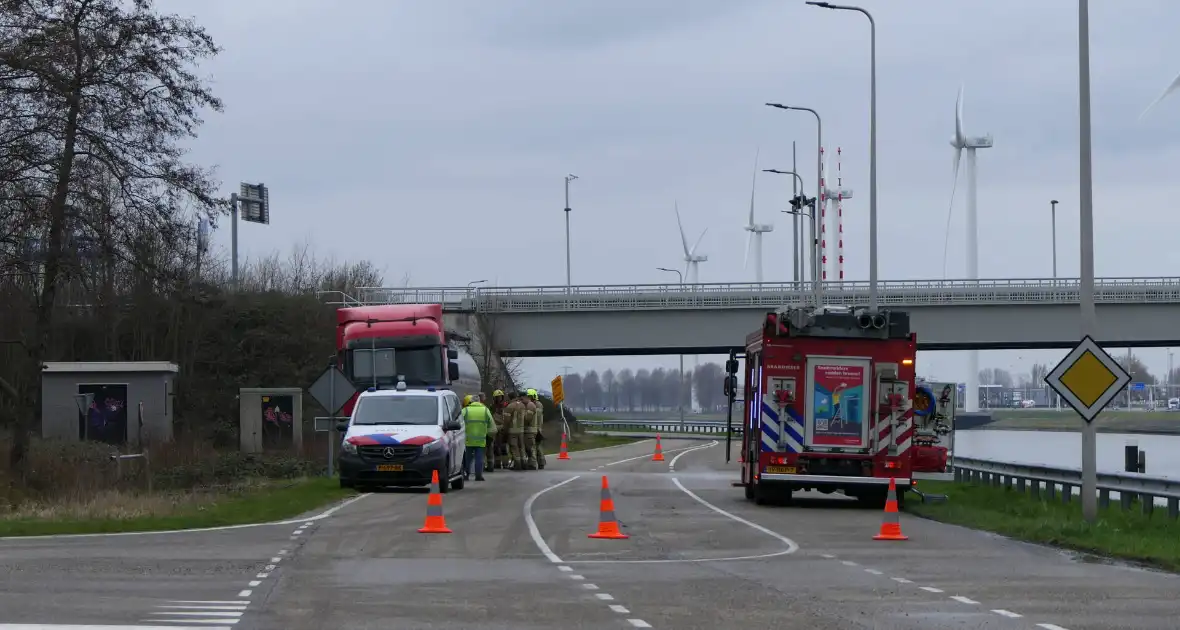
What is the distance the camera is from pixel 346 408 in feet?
130

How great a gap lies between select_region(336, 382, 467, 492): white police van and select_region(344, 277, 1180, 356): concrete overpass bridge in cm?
3297

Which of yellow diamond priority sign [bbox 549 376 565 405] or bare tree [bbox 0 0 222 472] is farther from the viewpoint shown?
yellow diamond priority sign [bbox 549 376 565 405]

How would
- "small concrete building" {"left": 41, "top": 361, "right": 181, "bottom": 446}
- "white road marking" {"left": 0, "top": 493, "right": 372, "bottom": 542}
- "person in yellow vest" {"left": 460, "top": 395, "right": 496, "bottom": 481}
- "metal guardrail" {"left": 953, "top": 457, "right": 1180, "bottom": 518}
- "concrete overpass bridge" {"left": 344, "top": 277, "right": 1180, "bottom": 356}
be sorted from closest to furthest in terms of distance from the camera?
"white road marking" {"left": 0, "top": 493, "right": 372, "bottom": 542}, "metal guardrail" {"left": 953, "top": 457, "right": 1180, "bottom": 518}, "person in yellow vest" {"left": 460, "top": 395, "right": 496, "bottom": 481}, "small concrete building" {"left": 41, "top": 361, "right": 181, "bottom": 446}, "concrete overpass bridge" {"left": 344, "top": 277, "right": 1180, "bottom": 356}

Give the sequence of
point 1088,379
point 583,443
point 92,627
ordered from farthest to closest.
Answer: point 583,443 < point 1088,379 < point 92,627

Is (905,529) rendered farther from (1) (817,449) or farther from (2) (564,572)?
(2) (564,572)

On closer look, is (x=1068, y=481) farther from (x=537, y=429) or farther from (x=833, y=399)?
(x=537, y=429)

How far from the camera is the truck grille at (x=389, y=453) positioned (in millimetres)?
28734

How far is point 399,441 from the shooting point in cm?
2870

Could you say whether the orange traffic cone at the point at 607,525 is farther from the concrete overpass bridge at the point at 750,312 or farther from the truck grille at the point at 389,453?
the concrete overpass bridge at the point at 750,312

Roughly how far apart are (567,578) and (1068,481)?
1432cm

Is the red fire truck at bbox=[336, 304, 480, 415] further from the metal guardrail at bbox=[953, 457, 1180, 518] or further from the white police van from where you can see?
the metal guardrail at bbox=[953, 457, 1180, 518]

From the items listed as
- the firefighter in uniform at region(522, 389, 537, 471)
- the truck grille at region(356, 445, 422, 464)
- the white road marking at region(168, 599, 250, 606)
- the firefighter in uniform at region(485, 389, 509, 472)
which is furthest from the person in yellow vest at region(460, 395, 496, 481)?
the white road marking at region(168, 599, 250, 606)

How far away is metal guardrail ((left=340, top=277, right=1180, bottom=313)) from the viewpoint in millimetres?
63656

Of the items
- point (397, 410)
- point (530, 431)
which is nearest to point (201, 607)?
point (397, 410)
